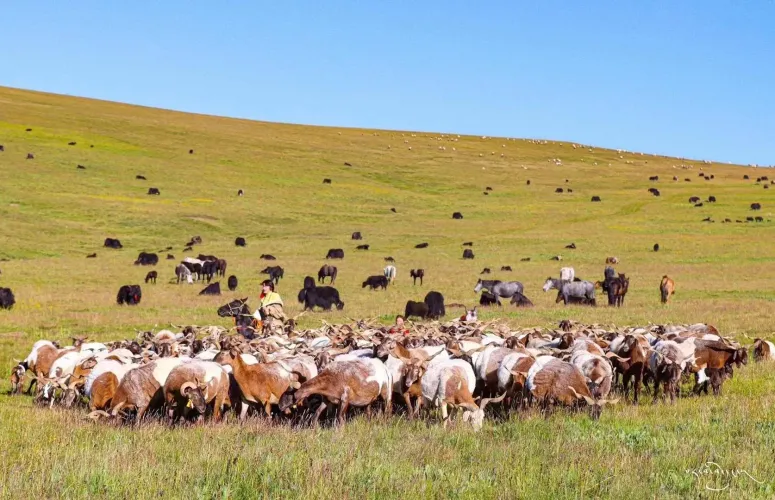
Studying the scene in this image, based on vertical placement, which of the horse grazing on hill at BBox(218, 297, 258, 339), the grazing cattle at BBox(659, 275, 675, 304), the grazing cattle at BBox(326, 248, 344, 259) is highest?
the grazing cattle at BBox(326, 248, 344, 259)

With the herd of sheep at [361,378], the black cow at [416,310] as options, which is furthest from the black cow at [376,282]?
the herd of sheep at [361,378]

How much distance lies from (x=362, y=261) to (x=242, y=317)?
75.7 feet

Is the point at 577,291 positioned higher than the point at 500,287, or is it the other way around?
the point at 577,291

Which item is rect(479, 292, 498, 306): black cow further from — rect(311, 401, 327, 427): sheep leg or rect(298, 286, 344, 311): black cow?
rect(311, 401, 327, 427): sheep leg

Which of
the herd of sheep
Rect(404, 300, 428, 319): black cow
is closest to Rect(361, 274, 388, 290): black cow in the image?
Rect(404, 300, 428, 319): black cow

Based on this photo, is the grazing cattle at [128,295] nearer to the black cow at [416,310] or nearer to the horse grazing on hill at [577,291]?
the black cow at [416,310]

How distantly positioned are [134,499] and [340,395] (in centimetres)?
426

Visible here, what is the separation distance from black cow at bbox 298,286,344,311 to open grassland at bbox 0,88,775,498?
2.37ft

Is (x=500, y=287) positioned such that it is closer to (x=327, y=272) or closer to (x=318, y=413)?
(x=327, y=272)

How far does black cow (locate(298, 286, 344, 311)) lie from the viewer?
27.9m

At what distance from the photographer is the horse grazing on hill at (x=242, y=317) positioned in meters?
18.0

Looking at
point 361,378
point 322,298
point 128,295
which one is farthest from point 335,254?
point 361,378

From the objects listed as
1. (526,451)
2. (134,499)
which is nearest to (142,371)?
(134,499)

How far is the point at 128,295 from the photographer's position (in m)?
27.9
